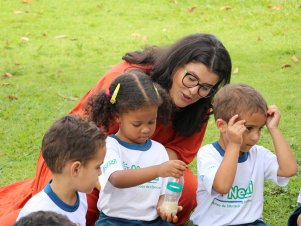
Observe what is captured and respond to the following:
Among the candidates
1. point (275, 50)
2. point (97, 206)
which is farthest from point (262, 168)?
point (275, 50)

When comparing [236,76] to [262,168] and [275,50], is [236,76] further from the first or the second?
[262,168]

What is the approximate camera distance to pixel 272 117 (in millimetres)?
3869

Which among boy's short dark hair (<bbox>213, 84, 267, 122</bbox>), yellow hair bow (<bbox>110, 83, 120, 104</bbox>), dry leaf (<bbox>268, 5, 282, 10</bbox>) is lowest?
dry leaf (<bbox>268, 5, 282, 10</bbox>)

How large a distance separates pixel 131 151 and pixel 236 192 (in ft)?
2.05

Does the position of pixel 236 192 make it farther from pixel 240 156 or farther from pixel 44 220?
pixel 44 220

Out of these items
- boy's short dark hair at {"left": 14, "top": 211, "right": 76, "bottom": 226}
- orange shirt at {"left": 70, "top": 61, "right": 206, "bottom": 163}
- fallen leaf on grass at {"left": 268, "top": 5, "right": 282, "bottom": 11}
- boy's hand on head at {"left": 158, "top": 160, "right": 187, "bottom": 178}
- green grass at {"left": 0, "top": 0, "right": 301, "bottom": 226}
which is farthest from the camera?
fallen leaf on grass at {"left": 268, "top": 5, "right": 282, "bottom": 11}

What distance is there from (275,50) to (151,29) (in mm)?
1893

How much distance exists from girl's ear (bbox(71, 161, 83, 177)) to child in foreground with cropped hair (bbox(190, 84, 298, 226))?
29.1 inches

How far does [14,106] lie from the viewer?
22.6ft

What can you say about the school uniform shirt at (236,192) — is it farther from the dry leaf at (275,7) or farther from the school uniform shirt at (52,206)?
the dry leaf at (275,7)

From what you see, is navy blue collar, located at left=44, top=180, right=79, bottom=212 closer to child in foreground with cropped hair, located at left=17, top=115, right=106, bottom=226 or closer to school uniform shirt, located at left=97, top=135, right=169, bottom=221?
child in foreground with cropped hair, located at left=17, top=115, right=106, bottom=226

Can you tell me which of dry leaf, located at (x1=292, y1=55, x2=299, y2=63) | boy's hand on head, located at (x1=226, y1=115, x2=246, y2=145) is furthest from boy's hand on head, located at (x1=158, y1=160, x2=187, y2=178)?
dry leaf, located at (x1=292, y1=55, x2=299, y2=63)

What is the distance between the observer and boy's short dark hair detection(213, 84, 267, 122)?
3.75 meters

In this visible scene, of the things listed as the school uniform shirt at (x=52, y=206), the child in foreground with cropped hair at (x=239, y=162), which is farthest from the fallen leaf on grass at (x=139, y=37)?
the school uniform shirt at (x=52, y=206)
